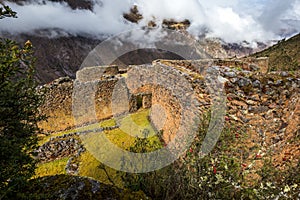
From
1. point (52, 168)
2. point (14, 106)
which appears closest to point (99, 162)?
point (52, 168)

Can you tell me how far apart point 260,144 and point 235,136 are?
55 centimetres

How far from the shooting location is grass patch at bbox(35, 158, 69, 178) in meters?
6.06

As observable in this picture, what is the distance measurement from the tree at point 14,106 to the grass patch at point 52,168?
344cm

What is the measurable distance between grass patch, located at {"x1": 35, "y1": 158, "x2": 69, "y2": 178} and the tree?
3.44 m

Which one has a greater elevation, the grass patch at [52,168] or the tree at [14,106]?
the tree at [14,106]

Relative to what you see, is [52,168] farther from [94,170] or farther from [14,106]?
[14,106]

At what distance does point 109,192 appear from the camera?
2.75 meters

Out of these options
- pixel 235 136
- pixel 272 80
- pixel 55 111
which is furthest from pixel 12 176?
pixel 55 111

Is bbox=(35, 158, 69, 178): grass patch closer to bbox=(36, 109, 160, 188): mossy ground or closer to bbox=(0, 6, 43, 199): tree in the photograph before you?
bbox=(36, 109, 160, 188): mossy ground

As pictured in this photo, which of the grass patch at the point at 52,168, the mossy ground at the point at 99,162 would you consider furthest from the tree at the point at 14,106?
the grass patch at the point at 52,168

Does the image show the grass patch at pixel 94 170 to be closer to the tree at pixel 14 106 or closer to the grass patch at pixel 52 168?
the grass patch at pixel 52 168

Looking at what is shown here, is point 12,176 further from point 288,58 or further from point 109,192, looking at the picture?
point 288,58

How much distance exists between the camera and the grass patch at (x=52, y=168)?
19.9 ft

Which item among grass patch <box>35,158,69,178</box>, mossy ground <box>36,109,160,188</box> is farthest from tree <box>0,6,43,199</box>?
grass patch <box>35,158,69,178</box>
